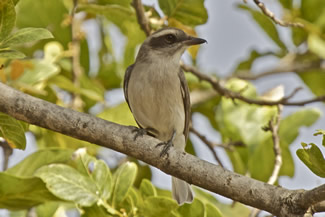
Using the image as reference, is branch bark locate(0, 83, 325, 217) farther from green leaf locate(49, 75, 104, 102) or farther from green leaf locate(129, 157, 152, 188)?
green leaf locate(129, 157, 152, 188)

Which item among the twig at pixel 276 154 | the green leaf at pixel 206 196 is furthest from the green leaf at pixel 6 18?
the twig at pixel 276 154

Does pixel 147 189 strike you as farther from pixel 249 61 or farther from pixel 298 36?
pixel 249 61

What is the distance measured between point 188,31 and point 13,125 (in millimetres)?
2256

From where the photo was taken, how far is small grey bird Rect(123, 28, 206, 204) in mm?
5254

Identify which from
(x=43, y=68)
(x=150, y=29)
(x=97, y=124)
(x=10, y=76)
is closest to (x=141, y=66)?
(x=150, y=29)

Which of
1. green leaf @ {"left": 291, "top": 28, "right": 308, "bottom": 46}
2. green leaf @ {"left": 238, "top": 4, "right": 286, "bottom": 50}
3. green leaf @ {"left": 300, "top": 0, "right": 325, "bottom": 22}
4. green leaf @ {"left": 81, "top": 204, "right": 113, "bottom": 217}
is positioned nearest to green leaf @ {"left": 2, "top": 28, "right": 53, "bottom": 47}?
green leaf @ {"left": 81, "top": 204, "right": 113, "bottom": 217}

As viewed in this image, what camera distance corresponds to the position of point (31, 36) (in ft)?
10.8

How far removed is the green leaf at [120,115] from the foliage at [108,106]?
10 millimetres

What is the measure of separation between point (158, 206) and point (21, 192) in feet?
3.23

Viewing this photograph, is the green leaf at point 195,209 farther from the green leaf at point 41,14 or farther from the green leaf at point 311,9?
the green leaf at point 311,9

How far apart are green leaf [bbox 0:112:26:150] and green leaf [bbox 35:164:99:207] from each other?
291 millimetres

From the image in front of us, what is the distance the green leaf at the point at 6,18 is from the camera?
10.8ft

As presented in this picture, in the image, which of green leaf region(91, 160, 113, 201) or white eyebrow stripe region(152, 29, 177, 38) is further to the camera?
white eyebrow stripe region(152, 29, 177, 38)

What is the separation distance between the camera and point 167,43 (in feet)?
18.5
